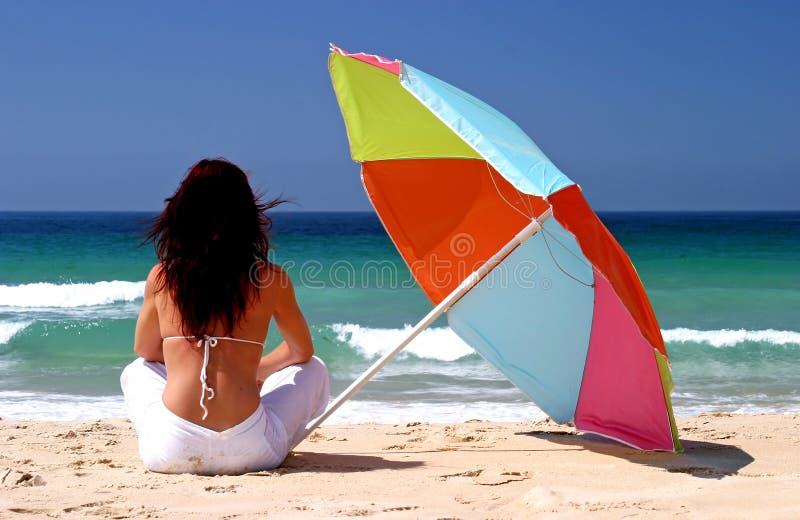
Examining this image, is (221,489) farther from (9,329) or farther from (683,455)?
(9,329)

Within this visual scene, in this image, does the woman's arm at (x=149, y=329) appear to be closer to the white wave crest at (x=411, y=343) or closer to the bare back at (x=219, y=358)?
the bare back at (x=219, y=358)

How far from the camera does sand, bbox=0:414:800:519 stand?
9.84 feet

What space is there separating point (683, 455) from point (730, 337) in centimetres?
619

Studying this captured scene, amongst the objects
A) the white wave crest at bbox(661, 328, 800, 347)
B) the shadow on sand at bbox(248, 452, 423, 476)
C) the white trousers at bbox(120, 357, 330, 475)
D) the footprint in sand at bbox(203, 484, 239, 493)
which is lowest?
the shadow on sand at bbox(248, 452, 423, 476)

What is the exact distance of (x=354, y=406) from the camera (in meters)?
6.28

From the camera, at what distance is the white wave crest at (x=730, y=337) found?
9.60 m

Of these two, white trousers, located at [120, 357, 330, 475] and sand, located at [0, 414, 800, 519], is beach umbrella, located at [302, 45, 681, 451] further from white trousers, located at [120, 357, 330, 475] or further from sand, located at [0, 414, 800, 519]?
sand, located at [0, 414, 800, 519]

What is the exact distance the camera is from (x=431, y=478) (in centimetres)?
356

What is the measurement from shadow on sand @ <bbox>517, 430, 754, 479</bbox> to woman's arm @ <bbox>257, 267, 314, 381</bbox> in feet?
5.53

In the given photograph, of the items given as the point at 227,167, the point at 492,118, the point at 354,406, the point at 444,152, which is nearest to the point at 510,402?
the point at 354,406

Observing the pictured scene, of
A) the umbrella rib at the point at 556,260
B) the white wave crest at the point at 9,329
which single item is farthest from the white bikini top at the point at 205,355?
the white wave crest at the point at 9,329

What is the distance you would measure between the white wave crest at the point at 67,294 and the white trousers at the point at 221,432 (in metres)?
11.2

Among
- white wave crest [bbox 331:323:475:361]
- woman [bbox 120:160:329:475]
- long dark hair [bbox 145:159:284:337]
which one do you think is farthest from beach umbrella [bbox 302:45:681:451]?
white wave crest [bbox 331:323:475:361]

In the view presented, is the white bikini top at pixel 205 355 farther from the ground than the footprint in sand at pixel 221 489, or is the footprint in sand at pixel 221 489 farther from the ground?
the white bikini top at pixel 205 355
